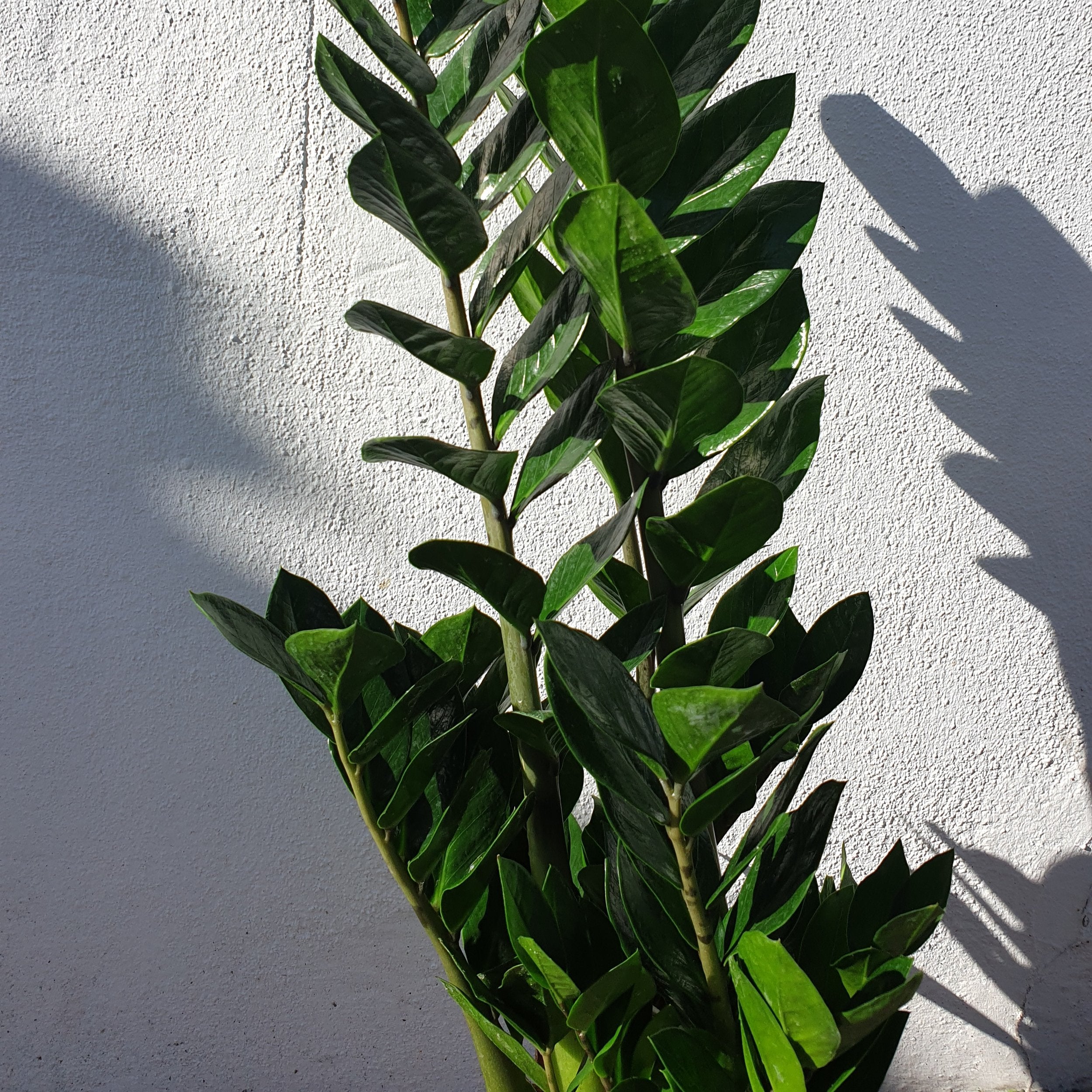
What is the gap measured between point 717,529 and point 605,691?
0.11 meters

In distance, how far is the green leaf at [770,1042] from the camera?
0.46 meters

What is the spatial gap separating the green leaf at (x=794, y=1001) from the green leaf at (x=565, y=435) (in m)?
0.29

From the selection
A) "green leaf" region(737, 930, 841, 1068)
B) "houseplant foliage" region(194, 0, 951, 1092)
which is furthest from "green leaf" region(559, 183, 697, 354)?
"green leaf" region(737, 930, 841, 1068)

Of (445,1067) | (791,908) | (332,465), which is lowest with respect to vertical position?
(445,1067)

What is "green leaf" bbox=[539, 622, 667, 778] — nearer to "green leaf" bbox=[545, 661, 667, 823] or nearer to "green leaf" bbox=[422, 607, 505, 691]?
"green leaf" bbox=[545, 661, 667, 823]

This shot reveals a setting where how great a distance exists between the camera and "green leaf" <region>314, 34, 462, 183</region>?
1.48ft

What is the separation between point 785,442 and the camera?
55cm

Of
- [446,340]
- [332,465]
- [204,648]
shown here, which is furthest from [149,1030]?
[446,340]

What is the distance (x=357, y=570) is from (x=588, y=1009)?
58cm

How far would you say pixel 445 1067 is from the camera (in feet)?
3.51

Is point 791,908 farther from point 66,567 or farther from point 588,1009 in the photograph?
point 66,567

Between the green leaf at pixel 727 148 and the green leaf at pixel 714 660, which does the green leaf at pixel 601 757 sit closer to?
the green leaf at pixel 714 660

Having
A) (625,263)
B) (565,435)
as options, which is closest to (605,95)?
(625,263)

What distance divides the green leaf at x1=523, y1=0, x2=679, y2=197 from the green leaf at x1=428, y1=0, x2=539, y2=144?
0.13 metres
